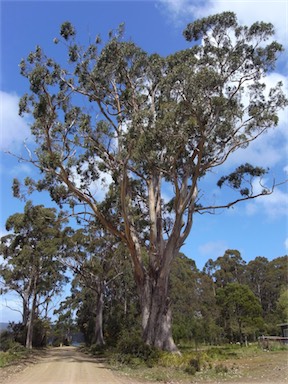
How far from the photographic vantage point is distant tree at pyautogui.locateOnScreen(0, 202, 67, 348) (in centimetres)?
2995

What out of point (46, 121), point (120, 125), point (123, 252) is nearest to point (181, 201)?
point (120, 125)

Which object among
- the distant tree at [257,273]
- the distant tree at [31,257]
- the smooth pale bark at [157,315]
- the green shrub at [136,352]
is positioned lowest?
the green shrub at [136,352]

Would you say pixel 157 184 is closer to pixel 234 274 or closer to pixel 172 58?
pixel 172 58

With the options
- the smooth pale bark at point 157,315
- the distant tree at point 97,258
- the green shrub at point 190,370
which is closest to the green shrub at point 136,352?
the smooth pale bark at point 157,315

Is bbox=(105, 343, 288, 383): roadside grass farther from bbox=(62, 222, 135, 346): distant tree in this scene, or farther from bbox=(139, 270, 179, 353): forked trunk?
bbox=(62, 222, 135, 346): distant tree

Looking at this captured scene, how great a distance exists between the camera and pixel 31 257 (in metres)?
30.7

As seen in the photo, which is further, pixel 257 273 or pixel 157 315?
pixel 257 273

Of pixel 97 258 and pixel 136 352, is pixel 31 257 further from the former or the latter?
pixel 136 352

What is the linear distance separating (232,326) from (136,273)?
28.3 metres

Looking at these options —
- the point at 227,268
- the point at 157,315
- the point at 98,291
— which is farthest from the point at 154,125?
→ the point at 227,268

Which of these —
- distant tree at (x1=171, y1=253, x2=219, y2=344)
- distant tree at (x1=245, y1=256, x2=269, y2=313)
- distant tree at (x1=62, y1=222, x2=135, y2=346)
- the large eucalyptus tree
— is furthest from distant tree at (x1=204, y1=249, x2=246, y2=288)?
the large eucalyptus tree

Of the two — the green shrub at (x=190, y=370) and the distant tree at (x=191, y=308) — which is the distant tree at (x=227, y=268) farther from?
the green shrub at (x=190, y=370)

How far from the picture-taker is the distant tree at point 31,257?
29953mm

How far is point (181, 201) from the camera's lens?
18.4 m
